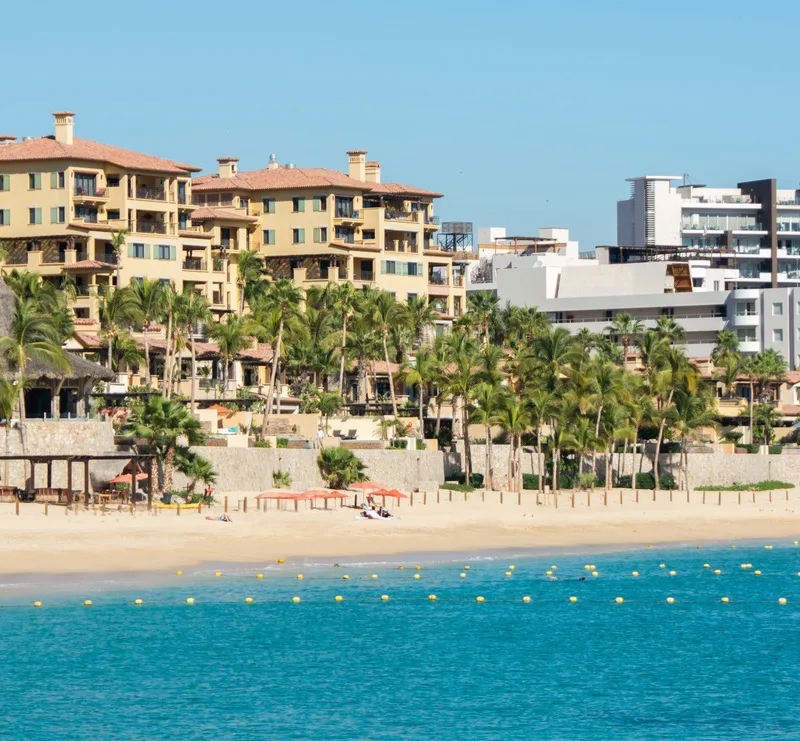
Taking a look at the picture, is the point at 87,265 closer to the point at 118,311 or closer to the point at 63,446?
the point at 118,311

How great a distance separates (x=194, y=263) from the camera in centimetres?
13812

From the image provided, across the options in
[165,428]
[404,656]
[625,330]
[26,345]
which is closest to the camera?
[404,656]

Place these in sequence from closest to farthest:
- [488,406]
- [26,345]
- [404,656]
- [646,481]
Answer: [404,656] → [26,345] → [488,406] → [646,481]

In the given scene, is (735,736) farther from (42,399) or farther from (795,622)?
(42,399)

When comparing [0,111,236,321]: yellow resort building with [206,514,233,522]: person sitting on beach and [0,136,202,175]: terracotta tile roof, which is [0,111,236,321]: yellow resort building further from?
[206,514,233,522]: person sitting on beach

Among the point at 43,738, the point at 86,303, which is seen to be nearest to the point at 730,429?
the point at 86,303

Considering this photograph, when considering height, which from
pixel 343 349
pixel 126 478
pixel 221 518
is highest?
pixel 343 349

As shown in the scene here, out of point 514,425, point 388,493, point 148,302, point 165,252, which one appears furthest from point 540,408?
point 165,252

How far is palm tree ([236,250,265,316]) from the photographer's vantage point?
445 ft

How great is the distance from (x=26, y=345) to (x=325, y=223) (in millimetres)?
64164

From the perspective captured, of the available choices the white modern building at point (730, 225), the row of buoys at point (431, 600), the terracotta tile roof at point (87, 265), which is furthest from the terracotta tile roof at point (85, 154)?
the row of buoys at point (431, 600)

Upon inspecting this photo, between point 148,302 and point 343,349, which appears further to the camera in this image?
point 343,349

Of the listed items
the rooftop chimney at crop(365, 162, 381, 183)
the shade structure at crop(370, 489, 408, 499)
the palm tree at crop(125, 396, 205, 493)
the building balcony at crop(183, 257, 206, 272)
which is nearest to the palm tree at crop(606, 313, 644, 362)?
the rooftop chimney at crop(365, 162, 381, 183)

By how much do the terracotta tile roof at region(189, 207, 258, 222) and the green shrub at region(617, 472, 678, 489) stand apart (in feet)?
161
